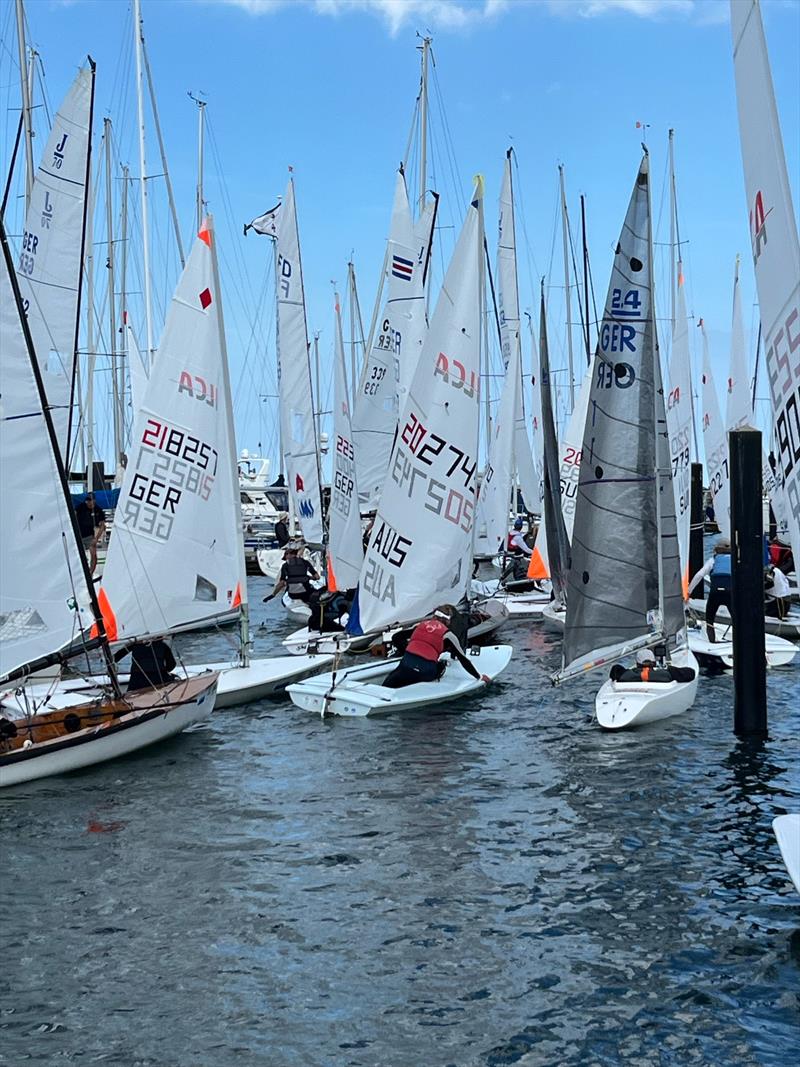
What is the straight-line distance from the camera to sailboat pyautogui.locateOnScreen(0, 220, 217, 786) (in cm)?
1212

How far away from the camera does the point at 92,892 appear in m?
9.48

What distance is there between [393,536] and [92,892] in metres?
8.45

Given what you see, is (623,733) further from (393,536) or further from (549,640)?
(549,640)

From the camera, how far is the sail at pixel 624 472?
1547cm

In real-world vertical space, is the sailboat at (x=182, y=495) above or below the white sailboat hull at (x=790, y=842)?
above

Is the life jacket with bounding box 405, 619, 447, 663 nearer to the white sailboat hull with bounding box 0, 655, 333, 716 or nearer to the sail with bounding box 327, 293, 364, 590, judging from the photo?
the white sailboat hull with bounding box 0, 655, 333, 716

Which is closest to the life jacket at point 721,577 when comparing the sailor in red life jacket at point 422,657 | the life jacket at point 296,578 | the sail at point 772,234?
the sailor in red life jacket at point 422,657

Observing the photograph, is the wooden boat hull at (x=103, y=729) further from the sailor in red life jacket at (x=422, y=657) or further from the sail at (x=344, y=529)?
the sail at (x=344, y=529)

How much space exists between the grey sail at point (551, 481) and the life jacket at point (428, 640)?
23.0 feet

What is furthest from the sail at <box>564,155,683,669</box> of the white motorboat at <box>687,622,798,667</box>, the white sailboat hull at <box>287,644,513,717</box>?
the white motorboat at <box>687,622,798,667</box>

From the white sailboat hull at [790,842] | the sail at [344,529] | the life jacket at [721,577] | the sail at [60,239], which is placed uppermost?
the sail at [60,239]

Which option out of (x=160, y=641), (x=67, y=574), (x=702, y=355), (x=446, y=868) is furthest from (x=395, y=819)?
(x=702, y=355)

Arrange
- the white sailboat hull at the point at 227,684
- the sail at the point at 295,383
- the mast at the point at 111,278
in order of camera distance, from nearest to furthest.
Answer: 1. the white sailboat hull at the point at 227,684
2. the sail at the point at 295,383
3. the mast at the point at 111,278

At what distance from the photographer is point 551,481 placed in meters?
23.7
